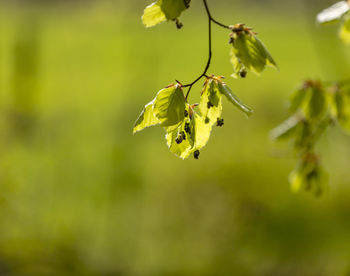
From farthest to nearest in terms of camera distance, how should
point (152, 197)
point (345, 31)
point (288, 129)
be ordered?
point (152, 197) → point (288, 129) → point (345, 31)

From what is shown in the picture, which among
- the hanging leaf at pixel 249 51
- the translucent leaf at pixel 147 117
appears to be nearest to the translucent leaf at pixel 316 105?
the hanging leaf at pixel 249 51

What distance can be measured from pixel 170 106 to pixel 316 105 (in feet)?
2.86

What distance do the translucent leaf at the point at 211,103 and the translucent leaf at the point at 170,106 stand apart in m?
0.07

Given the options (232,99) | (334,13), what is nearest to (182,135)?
(232,99)

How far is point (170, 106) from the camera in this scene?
1.04m

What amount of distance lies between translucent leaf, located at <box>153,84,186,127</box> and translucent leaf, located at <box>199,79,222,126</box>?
0.07 m

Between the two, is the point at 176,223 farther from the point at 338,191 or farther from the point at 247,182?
the point at 338,191

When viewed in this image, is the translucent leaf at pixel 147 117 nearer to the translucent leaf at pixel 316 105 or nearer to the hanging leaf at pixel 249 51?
the hanging leaf at pixel 249 51

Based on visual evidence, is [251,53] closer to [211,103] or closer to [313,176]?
[211,103]

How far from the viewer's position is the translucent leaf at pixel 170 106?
40.9 inches

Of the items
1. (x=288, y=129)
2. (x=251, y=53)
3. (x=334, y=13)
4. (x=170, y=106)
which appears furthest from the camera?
(x=288, y=129)

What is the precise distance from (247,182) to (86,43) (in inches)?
450

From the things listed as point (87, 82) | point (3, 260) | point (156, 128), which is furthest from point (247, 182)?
point (87, 82)

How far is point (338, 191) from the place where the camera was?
5910 mm
